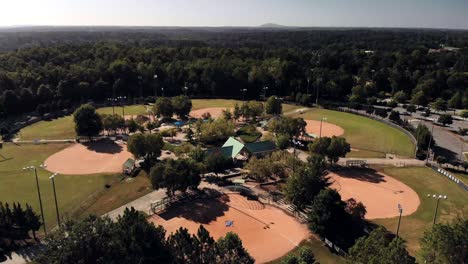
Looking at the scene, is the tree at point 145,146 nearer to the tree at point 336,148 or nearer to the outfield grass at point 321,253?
the tree at point 336,148

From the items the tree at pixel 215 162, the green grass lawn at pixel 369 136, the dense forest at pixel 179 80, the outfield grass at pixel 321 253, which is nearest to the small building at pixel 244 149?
the tree at pixel 215 162

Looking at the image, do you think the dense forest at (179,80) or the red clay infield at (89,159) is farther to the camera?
the dense forest at (179,80)

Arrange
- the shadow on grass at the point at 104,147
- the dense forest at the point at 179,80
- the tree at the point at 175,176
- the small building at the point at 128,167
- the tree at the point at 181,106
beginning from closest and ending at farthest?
the tree at the point at 175,176, the small building at the point at 128,167, the shadow on grass at the point at 104,147, the tree at the point at 181,106, the dense forest at the point at 179,80

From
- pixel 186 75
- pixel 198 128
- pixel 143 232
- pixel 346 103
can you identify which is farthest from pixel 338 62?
pixel 143 232

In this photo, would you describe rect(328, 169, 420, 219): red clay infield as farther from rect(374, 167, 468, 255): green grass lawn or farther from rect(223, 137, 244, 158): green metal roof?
rect(223, 137, 244, 158): green metal roof

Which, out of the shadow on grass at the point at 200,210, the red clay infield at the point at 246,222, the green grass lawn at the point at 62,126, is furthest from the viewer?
the green grass lawn at the point at 62,126

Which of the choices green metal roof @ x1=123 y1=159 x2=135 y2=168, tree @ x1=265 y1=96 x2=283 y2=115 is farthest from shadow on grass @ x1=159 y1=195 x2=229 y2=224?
tree @ x1=265 y1=96 x2=283 y2=115

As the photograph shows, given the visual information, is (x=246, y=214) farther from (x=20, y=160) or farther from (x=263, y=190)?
(x=20, y=160)
